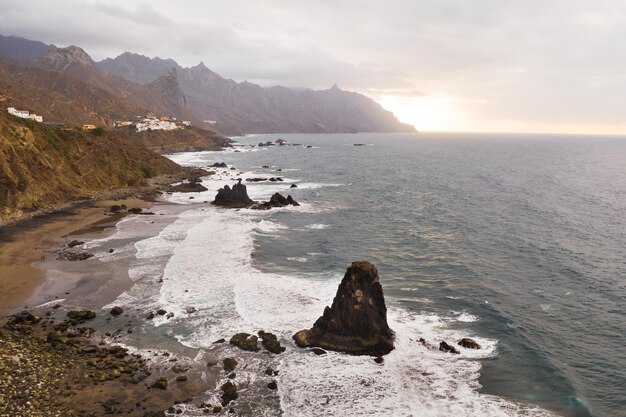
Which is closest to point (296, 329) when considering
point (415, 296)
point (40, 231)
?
point (415, 296)

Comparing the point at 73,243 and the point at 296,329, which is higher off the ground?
the point at 73,243

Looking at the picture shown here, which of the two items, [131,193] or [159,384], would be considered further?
[131,193]

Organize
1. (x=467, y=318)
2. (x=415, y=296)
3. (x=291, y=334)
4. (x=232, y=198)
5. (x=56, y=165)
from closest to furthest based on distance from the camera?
(x=291, y=334)
(x=467, y=318)
(x=415, y=296)
(x=56, y=165)
(x=232, y=198)

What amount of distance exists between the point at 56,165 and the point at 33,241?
33.6 meters

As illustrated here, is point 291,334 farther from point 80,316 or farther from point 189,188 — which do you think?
point 189,188

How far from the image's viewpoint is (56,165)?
80438mm

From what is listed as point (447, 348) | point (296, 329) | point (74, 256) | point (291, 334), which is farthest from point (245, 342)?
point (74, 256)

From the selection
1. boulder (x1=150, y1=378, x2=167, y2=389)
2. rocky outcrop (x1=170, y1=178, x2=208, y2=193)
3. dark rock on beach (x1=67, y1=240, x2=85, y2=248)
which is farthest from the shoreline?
boulder (x1=150, y1=378, x2=167, y2=389)

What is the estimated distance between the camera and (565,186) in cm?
11588

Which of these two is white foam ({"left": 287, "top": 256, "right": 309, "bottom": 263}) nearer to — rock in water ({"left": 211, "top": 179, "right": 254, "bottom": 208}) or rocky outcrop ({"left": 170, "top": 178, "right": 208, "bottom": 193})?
rock in water ({"left": 211, "top": 179, "right": 254, "bottom": 208})

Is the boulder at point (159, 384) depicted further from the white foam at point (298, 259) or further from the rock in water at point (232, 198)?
Answer: the rock in water at point (232, 198)

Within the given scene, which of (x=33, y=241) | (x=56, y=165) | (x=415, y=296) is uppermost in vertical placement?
(x=56, y=165)

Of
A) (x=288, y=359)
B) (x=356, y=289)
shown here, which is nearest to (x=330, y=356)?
(x=288, y=359)

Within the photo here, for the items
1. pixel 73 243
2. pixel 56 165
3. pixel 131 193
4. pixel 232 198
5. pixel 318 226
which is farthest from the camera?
pixel 131 193
